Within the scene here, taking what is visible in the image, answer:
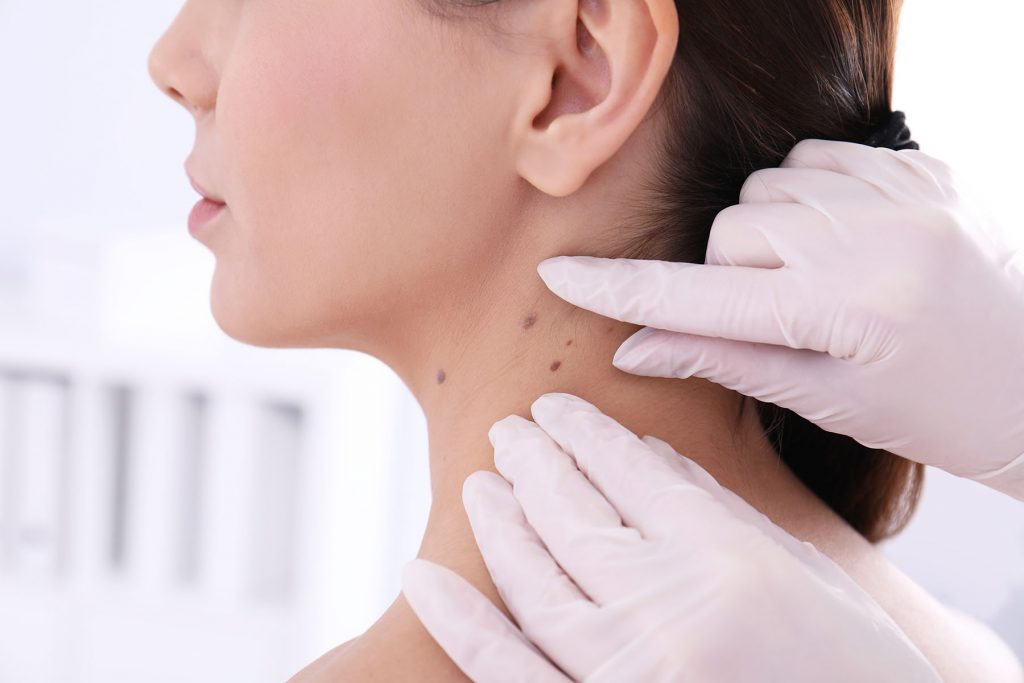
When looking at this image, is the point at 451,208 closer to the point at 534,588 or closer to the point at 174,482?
the point at 534,588

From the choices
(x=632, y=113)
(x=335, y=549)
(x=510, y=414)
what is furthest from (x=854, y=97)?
(x=335, y=549)

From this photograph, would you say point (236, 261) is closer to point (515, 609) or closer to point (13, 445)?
point (515, 609)

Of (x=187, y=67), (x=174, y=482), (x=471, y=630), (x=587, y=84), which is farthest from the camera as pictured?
(x=174, y=482)

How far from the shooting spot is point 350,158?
0.90 metres

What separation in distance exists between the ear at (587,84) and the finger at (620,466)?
0.63 ft

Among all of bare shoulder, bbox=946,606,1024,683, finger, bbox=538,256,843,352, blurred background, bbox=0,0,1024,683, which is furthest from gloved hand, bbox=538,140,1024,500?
blurred background, bbox=0,0,1024,683

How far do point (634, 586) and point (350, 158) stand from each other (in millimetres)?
445

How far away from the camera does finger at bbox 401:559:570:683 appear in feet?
2.49

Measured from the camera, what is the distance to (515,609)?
81 centimetres

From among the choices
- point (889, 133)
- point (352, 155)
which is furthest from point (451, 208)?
point (889, 133)

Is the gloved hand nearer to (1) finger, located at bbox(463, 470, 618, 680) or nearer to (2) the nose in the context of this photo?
(1) finger, located at bbox(463, 470, 618, 680)

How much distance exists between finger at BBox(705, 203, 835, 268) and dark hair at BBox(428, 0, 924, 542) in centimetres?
5

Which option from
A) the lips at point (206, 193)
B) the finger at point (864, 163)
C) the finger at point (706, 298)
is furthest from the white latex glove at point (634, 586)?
the lips at point (206, 193)

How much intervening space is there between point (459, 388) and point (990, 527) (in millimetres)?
1321
